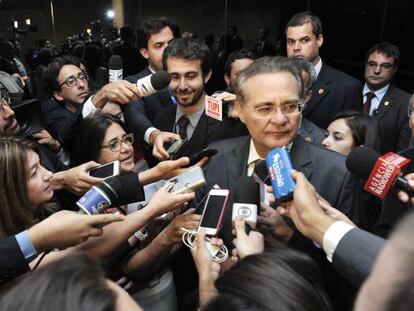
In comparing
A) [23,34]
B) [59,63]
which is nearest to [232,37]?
[23,34]

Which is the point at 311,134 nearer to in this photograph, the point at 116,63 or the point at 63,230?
the point at 116,63

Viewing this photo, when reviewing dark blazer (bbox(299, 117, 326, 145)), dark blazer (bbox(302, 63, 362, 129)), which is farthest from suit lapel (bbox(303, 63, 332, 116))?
dark blazer (bbox(299, 117, 326, 145))

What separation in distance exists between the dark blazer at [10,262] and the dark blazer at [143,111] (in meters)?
1.15

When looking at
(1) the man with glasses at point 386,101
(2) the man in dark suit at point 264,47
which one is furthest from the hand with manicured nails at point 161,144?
(2) the man in dark suit at point 264,47

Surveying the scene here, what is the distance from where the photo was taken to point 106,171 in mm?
1507

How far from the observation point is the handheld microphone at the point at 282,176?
114 cm

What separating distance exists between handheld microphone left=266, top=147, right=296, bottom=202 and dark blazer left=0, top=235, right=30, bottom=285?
741 mm

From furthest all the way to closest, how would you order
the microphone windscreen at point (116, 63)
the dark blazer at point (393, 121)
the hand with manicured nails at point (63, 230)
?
the dark blazer at point (393, 121) < the microphone windscreen at point (116, 63) < the hand with manicured nails at point (63, 230)

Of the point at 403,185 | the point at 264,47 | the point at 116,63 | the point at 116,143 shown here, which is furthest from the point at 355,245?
the point at 264,47

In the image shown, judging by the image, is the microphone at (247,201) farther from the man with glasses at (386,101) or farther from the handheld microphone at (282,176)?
the man with glasses at (386,101)

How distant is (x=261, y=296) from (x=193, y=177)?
0.59 metres

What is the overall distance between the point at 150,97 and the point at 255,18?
4.49 metres

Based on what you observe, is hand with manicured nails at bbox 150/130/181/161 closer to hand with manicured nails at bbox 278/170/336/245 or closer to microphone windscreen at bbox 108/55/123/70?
microphone windscreen at bbox 108/55/123/70

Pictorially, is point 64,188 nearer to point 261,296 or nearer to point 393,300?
point 261,296
